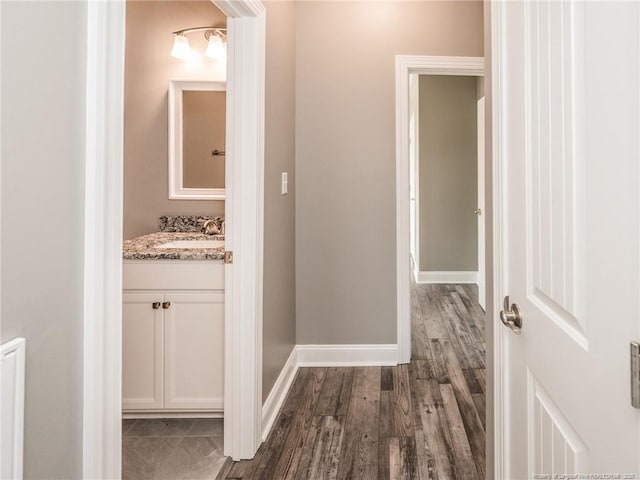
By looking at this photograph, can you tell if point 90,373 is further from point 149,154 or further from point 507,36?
point 149,154

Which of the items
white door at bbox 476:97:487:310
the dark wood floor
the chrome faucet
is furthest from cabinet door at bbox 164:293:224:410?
white door at bbox 476:97:487:310

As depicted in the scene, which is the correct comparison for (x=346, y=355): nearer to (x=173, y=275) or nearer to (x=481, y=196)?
(x=173, y=275)

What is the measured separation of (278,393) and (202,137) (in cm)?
163

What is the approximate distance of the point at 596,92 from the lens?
0.73 meters

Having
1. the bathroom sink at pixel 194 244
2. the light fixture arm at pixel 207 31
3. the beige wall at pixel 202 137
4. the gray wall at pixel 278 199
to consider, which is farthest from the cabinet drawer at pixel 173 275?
the light fixture arm at pixel 207 31

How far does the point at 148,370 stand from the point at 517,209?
189 centimetres

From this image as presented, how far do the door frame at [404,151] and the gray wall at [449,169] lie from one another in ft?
8.88

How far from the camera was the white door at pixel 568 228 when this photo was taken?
26.3 inches

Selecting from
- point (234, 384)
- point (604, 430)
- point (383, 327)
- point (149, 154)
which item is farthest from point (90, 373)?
point (383, 327)

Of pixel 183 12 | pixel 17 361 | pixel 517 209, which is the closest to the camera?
pixel 17 361

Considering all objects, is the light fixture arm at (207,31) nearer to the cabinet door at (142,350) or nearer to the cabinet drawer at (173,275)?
the cabinet drawer at (173,275)

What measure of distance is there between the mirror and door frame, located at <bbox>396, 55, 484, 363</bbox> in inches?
45.3

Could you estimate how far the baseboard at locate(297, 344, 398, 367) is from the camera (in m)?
3.31

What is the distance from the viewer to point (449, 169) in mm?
5938
